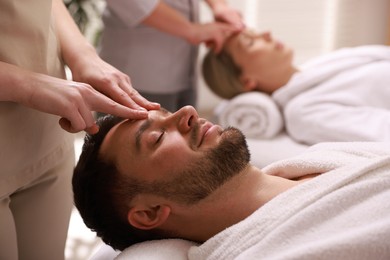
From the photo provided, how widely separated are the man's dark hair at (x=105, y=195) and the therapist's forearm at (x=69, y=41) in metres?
0.19

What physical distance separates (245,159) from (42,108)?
1.64 feet

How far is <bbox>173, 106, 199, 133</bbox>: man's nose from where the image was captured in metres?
1.28

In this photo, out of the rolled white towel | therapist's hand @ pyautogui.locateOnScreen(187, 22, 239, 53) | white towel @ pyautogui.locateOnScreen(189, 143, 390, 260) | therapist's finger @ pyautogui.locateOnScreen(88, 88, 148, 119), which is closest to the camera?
white towel @ pyautogui.locateOnScreen(189, 143, 390, 260)

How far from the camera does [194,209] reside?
4.02 ft

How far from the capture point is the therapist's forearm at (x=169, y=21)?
223cm

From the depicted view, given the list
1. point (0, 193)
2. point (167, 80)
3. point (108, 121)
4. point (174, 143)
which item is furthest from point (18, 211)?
point (167, 80)

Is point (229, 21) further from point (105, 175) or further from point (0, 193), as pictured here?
point (0, 193)

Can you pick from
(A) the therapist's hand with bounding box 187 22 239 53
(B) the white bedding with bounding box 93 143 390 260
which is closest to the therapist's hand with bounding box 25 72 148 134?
(B) the white bedding with bounding box 93 143 390 260

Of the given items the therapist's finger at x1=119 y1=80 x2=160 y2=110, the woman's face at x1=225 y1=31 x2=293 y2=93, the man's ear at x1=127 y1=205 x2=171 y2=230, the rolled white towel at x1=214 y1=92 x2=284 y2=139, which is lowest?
the rolled white towel at x1=214 y1=92 x2=284 y2=139

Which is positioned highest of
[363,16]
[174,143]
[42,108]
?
[42,108]

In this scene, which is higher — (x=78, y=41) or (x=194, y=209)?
(x=78, y=41)

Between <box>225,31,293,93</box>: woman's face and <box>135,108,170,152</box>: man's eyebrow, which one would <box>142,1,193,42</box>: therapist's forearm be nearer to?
<box>225,31,293,93</box>: woman's face

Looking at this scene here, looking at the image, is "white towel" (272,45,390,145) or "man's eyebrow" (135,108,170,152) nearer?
"man's eyebrow" (135,108,170,152)

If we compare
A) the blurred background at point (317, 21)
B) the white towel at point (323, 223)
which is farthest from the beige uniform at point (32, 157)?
the blurred background at point (317, 21)
